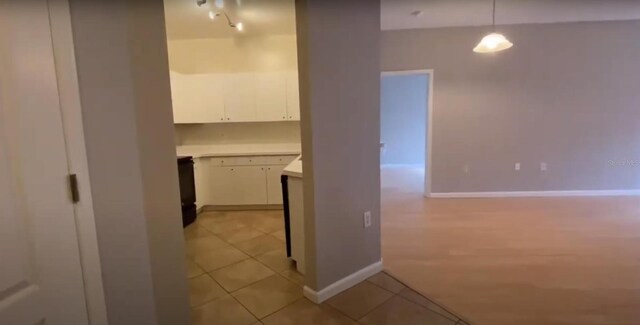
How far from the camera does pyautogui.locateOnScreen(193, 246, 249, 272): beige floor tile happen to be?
2717mm

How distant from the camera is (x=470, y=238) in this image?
3248mm

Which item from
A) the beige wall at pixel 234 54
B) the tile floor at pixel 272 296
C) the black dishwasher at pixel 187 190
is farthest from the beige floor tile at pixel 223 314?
the beige wall at pixel 234 54

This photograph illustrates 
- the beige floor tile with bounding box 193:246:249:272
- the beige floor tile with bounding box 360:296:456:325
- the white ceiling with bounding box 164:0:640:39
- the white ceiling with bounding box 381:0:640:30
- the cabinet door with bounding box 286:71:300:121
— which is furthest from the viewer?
the cabinet door with bounding box 286:71:300:121

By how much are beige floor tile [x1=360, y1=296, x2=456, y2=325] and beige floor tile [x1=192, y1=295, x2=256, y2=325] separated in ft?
2.39

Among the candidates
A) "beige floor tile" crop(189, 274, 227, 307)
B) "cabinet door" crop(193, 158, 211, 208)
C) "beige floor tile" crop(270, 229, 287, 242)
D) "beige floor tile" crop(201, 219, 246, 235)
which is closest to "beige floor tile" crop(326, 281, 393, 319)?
"beige floor tile" crop(189, 274, 227, 307)

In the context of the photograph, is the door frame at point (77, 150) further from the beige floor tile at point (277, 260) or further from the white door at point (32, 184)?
the beige floor tile at point (277, 260)

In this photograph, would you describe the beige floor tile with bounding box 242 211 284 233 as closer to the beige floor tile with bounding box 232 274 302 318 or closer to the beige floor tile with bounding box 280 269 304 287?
the beige floor tile with bounding box 280 269 304 287

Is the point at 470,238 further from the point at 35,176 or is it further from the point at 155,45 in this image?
the point at 35,176

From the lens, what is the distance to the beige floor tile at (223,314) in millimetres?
1961

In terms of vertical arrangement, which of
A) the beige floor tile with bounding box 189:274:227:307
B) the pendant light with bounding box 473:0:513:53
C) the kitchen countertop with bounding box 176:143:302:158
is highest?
the pendant light with bounding box 473:0:513:53

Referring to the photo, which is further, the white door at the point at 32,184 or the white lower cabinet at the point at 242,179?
the white lower cabinet at the point at 242,179

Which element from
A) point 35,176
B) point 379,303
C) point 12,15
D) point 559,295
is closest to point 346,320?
point 379,303

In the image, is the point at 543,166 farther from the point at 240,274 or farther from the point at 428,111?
the point at 240,274

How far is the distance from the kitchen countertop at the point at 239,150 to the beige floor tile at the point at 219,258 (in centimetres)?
151
